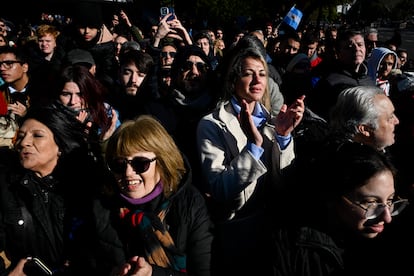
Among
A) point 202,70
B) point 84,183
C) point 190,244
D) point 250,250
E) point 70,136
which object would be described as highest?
point 202,70

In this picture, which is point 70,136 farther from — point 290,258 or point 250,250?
point 290,258

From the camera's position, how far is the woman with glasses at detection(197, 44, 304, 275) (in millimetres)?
2172

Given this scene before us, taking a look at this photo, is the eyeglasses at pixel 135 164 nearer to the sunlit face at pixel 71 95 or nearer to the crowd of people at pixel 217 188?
the crowd of people at pixel 217 188

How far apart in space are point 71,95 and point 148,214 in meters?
1.68

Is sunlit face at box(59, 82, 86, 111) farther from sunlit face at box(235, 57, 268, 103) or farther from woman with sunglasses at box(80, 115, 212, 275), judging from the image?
sunlit face at box(235, 57, 268, 103)

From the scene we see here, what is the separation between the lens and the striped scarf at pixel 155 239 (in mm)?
1958

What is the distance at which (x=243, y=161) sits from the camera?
212cm

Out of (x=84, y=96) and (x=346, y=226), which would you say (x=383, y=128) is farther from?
(x=84, y=96)

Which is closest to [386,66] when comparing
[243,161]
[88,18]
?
[243,161]

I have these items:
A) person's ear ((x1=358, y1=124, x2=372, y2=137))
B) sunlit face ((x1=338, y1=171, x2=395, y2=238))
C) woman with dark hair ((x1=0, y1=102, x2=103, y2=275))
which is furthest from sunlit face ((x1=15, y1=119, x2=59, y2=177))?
person's ear ((x1=358, y1=124, x2=372, y2=137))

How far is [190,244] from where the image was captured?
204 cm

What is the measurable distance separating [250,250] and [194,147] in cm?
84

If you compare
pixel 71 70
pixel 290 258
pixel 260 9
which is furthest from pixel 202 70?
pixel 260 9

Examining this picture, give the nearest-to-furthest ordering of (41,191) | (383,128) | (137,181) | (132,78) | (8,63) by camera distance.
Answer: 1. (137,181)
2. (41,191)
3. (383,128)
4. (132,78)
5. (8,63)
